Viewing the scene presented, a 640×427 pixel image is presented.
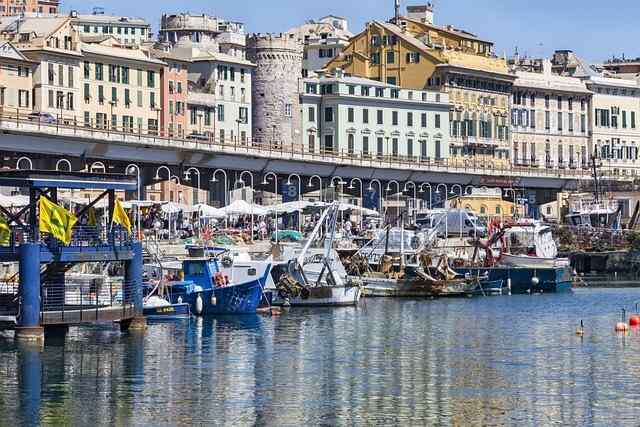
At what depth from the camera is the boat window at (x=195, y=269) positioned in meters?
110

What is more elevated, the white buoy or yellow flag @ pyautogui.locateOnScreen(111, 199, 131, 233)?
yellow flag @ pyautogui.locateOnScreen(111, 199, 131, 233)

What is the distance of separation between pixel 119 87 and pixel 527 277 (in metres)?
62.1

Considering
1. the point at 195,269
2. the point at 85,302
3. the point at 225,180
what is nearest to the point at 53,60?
the point at 225,180

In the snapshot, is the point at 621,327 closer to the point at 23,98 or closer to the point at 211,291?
the point at 211,291

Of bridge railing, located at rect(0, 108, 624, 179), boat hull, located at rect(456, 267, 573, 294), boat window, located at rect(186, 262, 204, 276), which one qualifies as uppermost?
bridge railing, located at rect(0, 108, 624, 179)

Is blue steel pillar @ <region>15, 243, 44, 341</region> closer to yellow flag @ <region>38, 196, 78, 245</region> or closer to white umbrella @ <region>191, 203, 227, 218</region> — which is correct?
yellow flag @ <region>38, 196, 78, 245</region>

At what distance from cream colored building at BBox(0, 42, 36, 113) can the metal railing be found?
272ft

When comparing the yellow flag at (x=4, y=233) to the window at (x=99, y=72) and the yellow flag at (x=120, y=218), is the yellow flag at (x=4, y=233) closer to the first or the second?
the yellow flag at (x=120, y=218)

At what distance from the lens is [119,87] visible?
19438 cm

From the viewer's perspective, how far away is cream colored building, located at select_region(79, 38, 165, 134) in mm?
189875

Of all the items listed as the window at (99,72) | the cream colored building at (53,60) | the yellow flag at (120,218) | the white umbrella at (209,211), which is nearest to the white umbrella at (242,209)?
Answer: the white umbrella at (209,211)

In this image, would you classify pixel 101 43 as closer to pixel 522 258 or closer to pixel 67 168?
pixel 67 168

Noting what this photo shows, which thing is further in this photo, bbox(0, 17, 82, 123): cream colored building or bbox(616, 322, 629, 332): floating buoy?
bbox(0, 17, 82, 123): cream colored building

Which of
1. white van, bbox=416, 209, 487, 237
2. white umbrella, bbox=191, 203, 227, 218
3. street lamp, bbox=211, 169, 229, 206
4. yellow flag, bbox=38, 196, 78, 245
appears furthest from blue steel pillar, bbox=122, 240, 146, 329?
street lamp, bbox=211, 169, 229, 206
